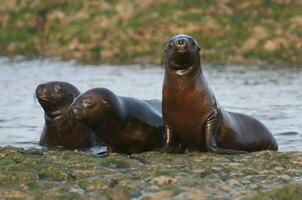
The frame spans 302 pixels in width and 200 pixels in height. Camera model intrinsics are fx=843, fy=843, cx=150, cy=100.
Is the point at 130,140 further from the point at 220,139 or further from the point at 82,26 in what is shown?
the point at 82,26

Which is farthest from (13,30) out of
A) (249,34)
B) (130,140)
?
(130,140)

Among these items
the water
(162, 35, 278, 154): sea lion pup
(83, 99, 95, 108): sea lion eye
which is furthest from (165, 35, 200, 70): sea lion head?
the water

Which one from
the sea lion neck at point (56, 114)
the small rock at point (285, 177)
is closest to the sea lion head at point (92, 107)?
the sea lion neck at point (56, 114)

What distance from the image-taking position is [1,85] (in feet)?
75.5

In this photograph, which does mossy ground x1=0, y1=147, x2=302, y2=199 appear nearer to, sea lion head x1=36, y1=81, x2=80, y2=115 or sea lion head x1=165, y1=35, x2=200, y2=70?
sea lion head x1=165, y1=35, x2=200, y2=70

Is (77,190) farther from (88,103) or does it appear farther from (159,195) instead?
(88,103)

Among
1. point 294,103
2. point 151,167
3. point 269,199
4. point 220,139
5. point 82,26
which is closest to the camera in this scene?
point 269,199

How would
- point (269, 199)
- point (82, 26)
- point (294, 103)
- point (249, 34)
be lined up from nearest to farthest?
point (269, 199)
point (294, 103)
point (249, 34)
point (82, 26)

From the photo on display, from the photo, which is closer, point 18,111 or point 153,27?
point 18,111

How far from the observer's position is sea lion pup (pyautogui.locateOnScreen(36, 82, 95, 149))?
1147cm

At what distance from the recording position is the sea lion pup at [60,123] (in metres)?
11.5

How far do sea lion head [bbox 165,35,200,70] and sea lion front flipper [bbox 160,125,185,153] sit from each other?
71 cm

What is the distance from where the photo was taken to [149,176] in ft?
24.5

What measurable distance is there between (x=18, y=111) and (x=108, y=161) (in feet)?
28.4
